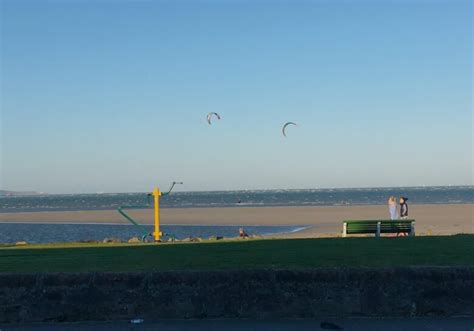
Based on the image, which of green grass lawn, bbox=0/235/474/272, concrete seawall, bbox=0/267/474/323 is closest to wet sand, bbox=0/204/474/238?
green grass lawn, bbox=0/235/474/272

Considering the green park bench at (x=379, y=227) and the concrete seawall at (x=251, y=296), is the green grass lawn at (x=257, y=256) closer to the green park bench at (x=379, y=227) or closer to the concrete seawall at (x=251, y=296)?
the concrete seawall at (x=251, y=296)

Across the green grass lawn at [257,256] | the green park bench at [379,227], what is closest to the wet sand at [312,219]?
the green park bench at [379,227]

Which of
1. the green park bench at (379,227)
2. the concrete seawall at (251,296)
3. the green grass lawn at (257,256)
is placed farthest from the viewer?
the green park bench at (379,227)

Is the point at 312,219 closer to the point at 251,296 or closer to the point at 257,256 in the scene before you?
the point at 257,256

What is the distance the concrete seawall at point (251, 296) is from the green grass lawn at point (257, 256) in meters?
0.46

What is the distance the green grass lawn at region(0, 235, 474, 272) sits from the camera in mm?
8586

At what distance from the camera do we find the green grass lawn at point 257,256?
28.2 ft

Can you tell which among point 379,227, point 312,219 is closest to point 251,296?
point 379,227

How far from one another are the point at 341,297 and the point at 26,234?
102 feet

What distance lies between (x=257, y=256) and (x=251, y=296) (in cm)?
184

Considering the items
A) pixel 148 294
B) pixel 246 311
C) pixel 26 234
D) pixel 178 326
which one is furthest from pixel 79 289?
pixel 26 234

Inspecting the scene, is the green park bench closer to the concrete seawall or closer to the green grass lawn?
the green grass lawn

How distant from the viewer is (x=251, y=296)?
7.85 meters

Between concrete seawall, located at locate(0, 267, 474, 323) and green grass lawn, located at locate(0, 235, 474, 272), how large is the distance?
0.46m
